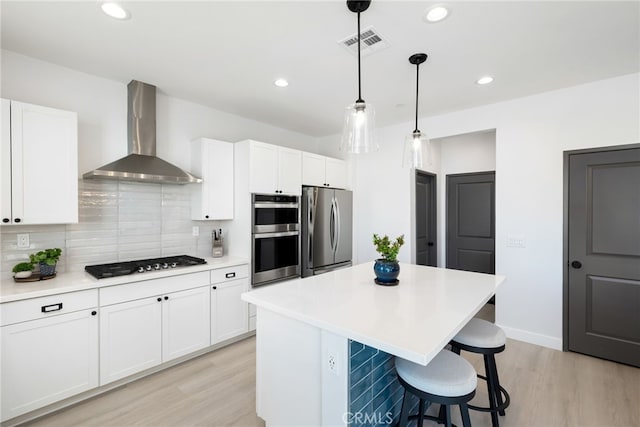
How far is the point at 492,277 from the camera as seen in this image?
2389mm

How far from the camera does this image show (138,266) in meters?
2.63

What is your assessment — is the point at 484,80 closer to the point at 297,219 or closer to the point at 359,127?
the point at 359,127

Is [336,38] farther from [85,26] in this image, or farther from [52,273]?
[52,273]

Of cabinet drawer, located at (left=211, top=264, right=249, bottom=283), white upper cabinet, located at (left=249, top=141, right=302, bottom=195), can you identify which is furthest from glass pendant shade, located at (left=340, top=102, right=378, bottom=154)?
cabinet drawer, located at (left=211, top=264, right=249, bottom=283)

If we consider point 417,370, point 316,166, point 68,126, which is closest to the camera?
point 417,370

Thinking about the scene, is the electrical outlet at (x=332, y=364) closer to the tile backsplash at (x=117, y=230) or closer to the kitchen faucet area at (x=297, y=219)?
the kitchen faucet area at (x=297, y=219)

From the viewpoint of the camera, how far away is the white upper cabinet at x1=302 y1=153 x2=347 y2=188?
4054 mm

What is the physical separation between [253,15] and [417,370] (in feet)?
7.45

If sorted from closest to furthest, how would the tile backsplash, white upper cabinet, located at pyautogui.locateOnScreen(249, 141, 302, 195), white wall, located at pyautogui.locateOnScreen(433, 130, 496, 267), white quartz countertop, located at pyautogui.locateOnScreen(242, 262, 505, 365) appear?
white quartz countertop, located at pyautogui.locateOnScreen(242, 262, 505, 365), the tile backsplash, white upper cabinet, located at pyautogui.locateOnScreen(249, 141, 302, 195), white wall, located at pyautogui.locateOnScreen(433, 130, 496, 267)

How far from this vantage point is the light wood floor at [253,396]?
80.9 inches

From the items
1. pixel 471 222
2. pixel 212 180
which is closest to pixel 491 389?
pixel 212 180

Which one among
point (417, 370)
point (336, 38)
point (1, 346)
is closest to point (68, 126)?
point (1, 346)

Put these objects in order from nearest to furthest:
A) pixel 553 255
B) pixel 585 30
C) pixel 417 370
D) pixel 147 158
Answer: pixel 417 370 → pixel 585 30 → pixel 147 158 → pixel 553 255

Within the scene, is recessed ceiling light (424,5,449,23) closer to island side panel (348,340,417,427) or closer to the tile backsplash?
island side panel (348,340,417,427)
